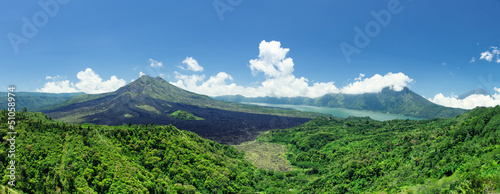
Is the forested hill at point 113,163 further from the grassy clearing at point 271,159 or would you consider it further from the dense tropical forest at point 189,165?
the grassy clearing at point 271,159

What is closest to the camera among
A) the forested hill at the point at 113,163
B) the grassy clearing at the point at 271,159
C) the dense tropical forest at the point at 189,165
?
the dense tropical forest at the point at 189,165

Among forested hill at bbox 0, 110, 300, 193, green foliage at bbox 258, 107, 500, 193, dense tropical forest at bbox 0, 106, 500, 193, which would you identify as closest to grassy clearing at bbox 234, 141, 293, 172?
dense tropical forest at bbox 0, 106, 500, 193

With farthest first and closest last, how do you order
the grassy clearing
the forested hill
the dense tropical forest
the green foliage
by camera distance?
the grassy clearing → the forested hill → the dense tropical forest → the green foliage

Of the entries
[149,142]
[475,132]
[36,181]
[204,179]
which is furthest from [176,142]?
[475,132]

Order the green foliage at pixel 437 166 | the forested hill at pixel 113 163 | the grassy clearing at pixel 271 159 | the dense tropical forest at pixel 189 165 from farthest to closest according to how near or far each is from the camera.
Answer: the grassy clearing at pixel 271 159, the forested hill at pixel 113 163, the dense tropical forest at pixel 189 165, the green foliage at pixel 437 166

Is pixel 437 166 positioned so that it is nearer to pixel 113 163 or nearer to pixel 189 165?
pixel 189 165

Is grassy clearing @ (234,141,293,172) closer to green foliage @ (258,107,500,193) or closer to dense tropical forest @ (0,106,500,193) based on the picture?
dense tropical forest @ (0,106,500,193)

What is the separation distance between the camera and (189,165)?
53.1m

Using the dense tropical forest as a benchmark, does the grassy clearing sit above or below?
below

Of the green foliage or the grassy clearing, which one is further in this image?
the grassy clearing

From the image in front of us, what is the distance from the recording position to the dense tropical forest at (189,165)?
3086cm

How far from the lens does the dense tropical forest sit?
3086 cm

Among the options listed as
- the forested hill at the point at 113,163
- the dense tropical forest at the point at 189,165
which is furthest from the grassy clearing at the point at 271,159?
the forested hill at the point at 113,163

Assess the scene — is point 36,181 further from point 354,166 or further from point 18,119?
point 354,166
